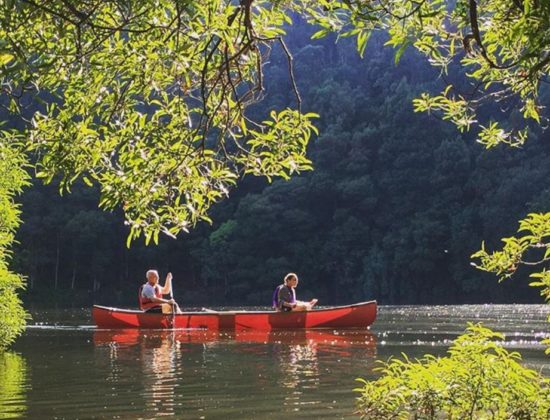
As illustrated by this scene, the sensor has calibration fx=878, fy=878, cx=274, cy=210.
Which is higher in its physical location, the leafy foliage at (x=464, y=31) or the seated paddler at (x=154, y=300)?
the leafy foliage at (x=464, y=31)

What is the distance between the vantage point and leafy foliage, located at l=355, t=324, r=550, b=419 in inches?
192

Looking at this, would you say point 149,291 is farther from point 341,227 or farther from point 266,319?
point 341,227

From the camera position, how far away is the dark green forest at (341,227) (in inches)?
2060

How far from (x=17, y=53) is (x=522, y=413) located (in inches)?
128

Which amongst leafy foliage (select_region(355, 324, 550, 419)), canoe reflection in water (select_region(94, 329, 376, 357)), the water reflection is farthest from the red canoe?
leafy foliage (select_region(355, 324, 550, 419))

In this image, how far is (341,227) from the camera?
5622cm

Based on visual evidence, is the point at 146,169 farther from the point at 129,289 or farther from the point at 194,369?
the point at 129,289

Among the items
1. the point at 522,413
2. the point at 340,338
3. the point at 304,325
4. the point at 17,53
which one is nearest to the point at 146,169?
the point at 17,53

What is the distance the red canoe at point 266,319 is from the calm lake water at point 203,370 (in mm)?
468

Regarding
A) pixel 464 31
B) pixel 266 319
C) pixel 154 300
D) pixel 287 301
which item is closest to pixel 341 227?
pixel 287 301

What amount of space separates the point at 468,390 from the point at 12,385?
6.96 m

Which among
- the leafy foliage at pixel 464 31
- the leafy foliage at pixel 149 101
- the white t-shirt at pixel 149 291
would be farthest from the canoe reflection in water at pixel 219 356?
the leafy foliage at pixel 464 31

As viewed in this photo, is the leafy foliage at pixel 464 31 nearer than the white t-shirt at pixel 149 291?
Yes

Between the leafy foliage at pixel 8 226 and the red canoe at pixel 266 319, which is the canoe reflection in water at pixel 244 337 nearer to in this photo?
the red canoe at pixel 266 319
